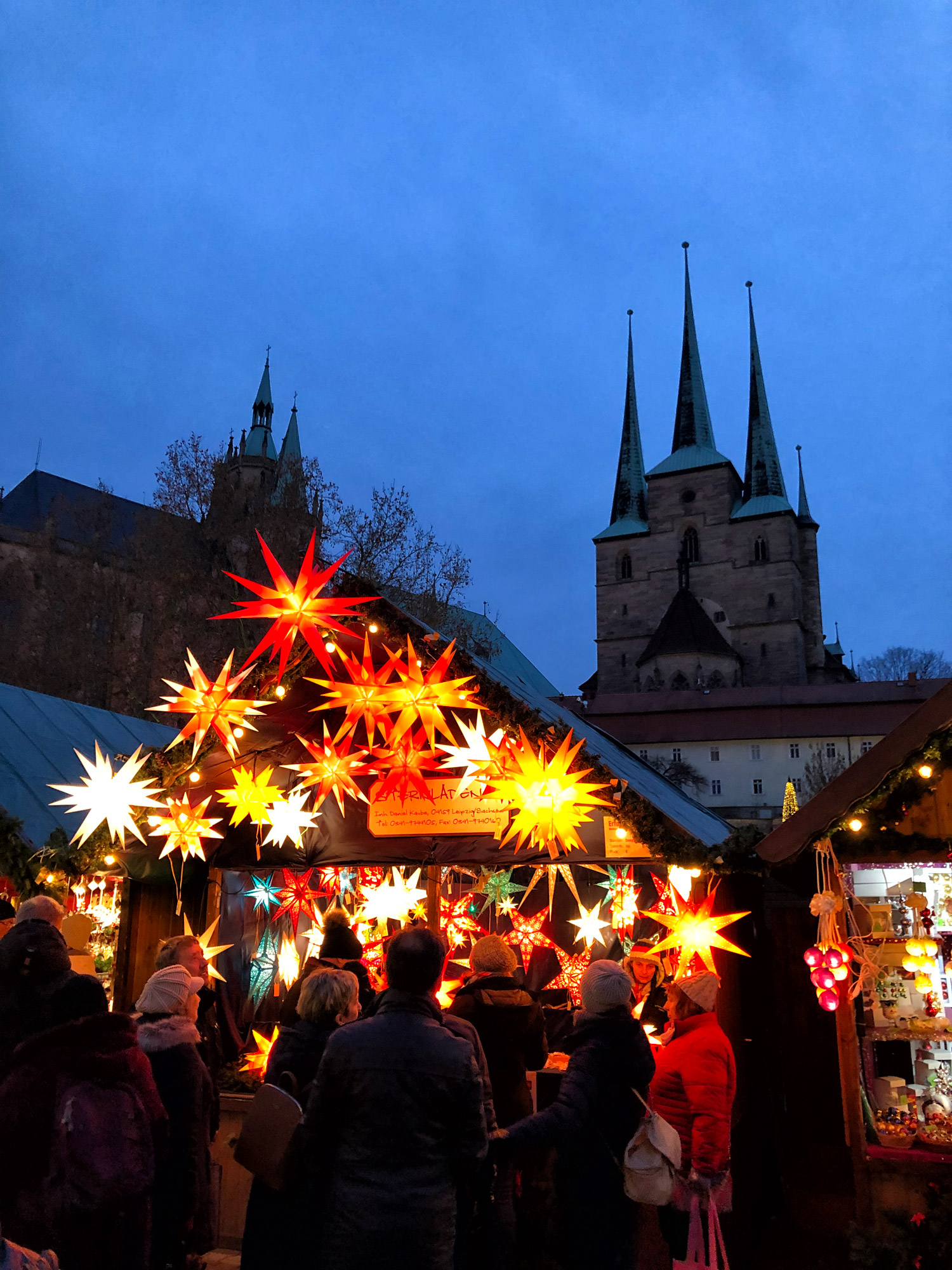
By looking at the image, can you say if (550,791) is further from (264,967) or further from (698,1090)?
(264,967)

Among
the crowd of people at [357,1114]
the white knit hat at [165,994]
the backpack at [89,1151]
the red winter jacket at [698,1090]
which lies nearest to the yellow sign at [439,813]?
the crowd of people at [357,1114]

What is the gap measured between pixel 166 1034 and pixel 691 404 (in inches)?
2424

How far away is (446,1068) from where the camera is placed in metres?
2.62

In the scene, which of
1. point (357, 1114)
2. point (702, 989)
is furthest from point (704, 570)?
point (357, 1114)

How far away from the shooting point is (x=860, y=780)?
4.77 metres

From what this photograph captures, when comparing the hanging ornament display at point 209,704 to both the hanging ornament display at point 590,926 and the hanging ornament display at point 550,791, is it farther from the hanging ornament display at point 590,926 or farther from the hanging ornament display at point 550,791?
the hanging ornament display at point 590,926

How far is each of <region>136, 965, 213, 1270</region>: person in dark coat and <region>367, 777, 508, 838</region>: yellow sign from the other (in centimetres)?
284

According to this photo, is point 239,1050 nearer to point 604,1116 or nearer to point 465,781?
point 465,781

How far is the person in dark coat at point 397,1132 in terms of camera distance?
2533 mm

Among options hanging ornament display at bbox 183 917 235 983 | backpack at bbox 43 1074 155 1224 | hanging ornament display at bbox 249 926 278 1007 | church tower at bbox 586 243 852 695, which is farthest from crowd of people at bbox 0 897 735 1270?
church tower at bbox 586 243 852 695

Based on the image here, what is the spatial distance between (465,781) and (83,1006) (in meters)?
2.96

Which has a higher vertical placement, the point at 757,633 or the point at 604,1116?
the point at 757,633

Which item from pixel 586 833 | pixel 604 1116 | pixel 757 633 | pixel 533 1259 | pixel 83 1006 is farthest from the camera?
pixel 757 633

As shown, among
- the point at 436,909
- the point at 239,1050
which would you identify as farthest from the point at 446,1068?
the point at 239,1050
